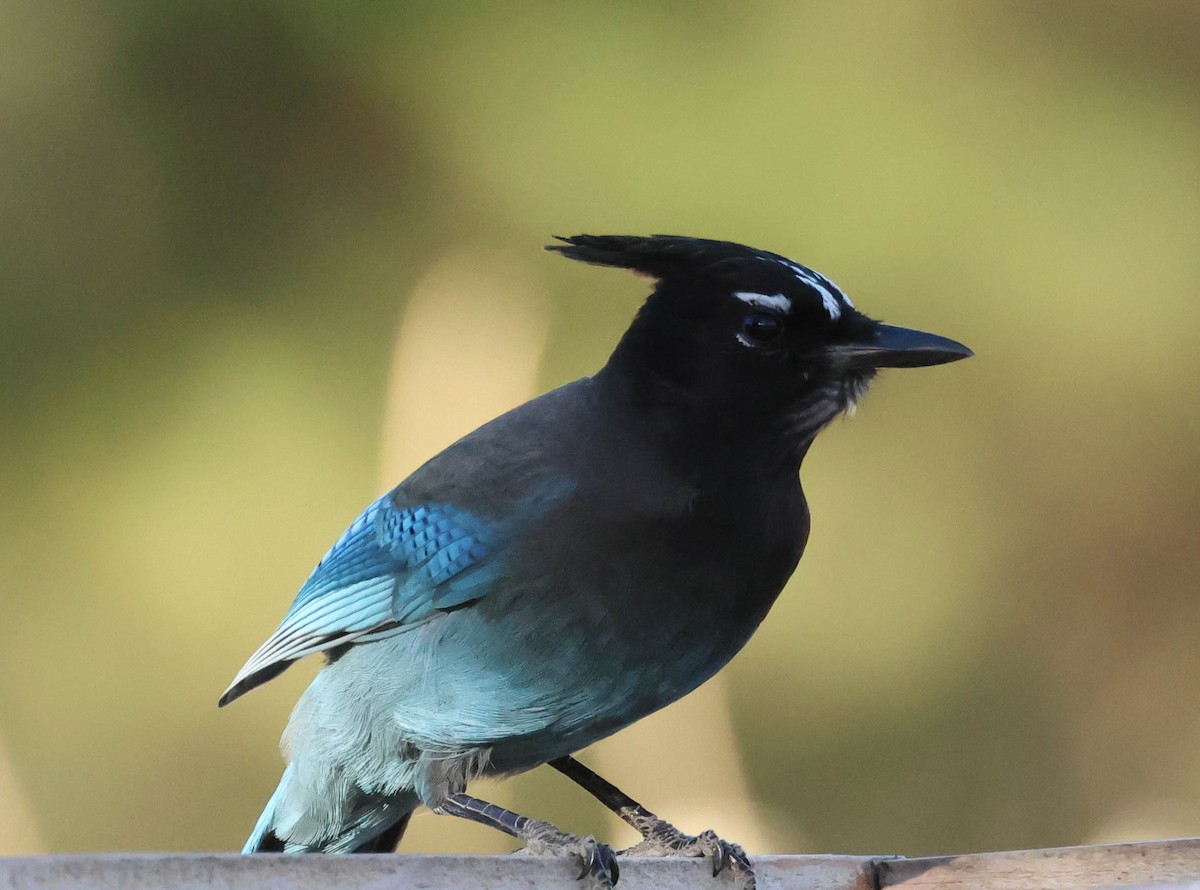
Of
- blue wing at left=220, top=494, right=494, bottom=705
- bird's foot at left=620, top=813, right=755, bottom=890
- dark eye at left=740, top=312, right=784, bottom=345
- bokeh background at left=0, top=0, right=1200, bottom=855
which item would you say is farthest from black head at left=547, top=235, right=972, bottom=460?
bokeh background at left=0, top=0, right=1200, bottom=855

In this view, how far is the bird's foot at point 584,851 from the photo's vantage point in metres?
1.65

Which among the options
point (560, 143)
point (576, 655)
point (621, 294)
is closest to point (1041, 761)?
point (621, 294)

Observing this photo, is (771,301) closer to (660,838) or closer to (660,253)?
(660,253)

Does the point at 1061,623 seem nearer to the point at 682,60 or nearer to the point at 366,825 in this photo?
the point at 682,60

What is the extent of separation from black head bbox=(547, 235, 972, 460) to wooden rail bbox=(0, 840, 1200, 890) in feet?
1.69

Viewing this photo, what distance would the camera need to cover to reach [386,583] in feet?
6.76

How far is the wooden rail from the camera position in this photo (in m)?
1.30

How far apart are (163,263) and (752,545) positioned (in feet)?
9.45

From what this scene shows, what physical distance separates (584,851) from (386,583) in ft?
1.74

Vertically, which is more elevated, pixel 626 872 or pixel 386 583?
pixel 386 583

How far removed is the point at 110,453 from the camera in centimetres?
416

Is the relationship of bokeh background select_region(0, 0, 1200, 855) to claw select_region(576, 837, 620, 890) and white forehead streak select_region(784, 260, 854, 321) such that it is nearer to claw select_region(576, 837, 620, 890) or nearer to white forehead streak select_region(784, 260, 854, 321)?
white forehead streak select_region(784, 260, 854, 321)

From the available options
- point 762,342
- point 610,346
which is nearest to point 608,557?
point 762,342

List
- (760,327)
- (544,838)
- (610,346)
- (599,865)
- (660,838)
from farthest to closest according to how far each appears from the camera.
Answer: (610,346) → (660,838) → (760,327) → (544,838) → (599,865)
